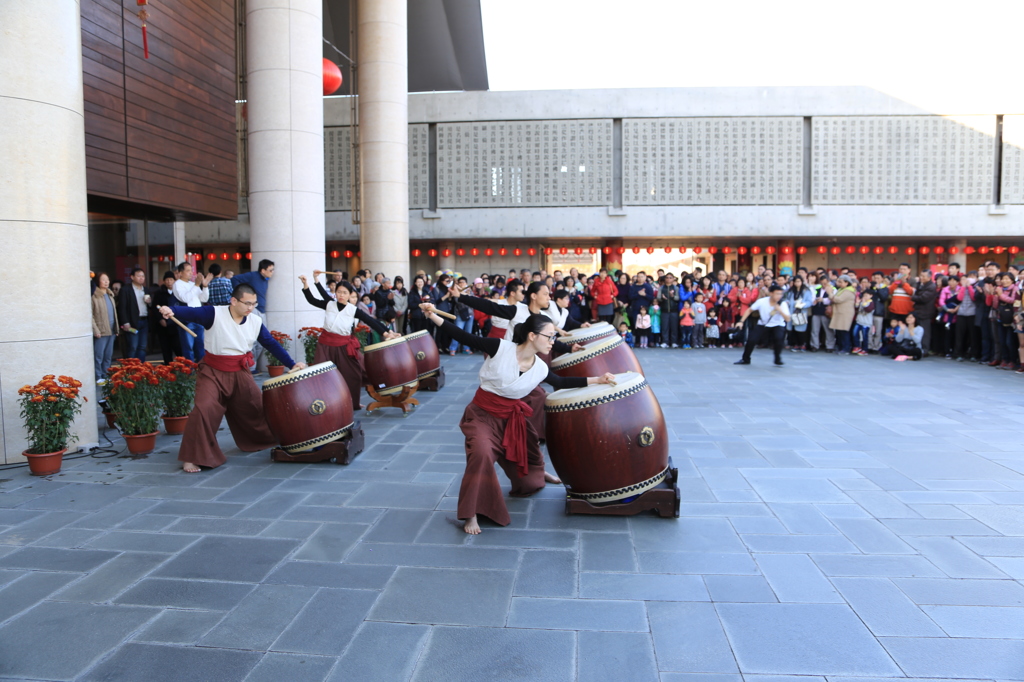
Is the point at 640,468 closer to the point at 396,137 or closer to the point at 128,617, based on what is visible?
the point at 128,617

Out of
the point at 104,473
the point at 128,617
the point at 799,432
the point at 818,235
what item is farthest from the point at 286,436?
the point at 818,235

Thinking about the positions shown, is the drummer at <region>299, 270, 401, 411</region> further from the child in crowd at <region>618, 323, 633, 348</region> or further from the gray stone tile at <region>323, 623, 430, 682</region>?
the child in crowd at <region>618, 323, 633, 348</region>

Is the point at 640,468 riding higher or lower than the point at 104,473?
higher

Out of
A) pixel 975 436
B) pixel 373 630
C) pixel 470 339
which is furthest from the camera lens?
pixel 975 436

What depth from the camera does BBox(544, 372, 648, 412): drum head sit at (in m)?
3.65

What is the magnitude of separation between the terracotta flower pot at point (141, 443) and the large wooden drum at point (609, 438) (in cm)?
336

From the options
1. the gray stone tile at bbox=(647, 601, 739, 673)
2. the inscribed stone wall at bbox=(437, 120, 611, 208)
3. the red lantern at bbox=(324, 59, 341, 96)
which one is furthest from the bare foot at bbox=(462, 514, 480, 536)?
the inscribed stone wall at bbox=(437, 120, 611, 208)

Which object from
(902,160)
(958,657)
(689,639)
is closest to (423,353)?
(689,639)

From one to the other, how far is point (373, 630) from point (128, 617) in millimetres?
Answer: 1016

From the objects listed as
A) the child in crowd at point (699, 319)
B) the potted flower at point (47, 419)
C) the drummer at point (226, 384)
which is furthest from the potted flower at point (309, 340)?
the child in crowd at point (699, 319)

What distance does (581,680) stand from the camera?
229cm

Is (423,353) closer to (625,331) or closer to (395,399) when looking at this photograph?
(395,399)

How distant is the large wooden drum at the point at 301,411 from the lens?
194 inches

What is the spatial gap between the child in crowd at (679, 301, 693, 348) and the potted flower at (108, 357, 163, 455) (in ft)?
31.9
